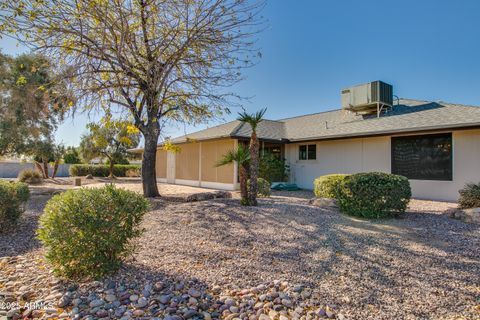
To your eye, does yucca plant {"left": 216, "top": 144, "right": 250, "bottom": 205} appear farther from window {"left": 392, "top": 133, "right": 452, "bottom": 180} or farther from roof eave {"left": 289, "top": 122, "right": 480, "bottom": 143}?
window {"left": 392, "top": 133, "right": 452, "bottom": 180}

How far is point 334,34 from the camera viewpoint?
10.2 metres

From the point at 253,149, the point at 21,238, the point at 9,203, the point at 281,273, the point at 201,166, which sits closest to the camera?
the point at 281,273

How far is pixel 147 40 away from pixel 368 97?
10.6 meters

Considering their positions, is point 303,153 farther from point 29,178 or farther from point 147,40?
point 29,178

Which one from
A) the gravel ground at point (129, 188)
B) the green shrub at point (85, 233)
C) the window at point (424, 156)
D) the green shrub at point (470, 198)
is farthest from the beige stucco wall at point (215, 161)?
the green shrub at point (85, 233)

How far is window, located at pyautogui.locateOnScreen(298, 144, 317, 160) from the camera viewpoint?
14312 mm

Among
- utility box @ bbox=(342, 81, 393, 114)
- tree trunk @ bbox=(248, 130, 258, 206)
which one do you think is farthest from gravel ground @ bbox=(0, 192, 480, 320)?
utility box @ bbox=(342, 81, 393, 114)

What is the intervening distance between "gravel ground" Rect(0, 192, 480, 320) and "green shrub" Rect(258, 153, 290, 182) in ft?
27.3

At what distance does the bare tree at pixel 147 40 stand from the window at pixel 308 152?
22.9ft

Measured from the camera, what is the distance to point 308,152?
47.9 feet

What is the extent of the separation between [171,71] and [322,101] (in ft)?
42.2

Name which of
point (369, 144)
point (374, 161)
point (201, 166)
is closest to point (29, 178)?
point (201, 166)

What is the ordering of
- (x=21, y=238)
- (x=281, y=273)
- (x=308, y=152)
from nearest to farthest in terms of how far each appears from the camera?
(x=281, y=273)
(x=21, y=238)
(x=308, y=152)

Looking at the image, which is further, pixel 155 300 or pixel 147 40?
pixel 147 40
